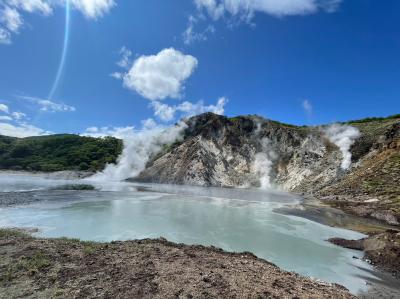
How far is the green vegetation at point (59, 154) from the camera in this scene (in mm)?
116750

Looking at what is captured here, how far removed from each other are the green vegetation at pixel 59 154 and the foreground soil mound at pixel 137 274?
10256 cm

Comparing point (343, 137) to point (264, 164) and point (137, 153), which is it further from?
point (137, 153)

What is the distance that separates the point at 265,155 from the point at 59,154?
96.2 m

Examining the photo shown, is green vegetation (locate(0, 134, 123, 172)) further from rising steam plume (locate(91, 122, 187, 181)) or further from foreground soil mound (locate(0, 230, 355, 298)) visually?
foreground soil mound (locate(0, 230, 355, 298))

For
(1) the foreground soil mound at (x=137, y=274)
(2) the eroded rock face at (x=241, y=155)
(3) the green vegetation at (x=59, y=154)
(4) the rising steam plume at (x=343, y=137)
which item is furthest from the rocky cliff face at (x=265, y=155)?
(1) the foreground soil mound at (x=137, y=274)

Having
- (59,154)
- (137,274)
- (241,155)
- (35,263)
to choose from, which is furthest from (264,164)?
(59,154)

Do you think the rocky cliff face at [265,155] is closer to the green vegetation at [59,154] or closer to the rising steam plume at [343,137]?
the rising steam plume at [343,137]

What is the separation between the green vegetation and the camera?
117m

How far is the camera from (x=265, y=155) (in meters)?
88.5

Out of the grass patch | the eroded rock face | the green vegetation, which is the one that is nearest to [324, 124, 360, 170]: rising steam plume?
the eroded rock face

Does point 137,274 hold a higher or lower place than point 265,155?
lower

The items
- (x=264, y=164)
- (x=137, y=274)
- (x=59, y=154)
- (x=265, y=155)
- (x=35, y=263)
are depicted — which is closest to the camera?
(x=137, y=274)

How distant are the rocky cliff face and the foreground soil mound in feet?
140

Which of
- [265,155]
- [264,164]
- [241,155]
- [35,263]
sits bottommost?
[35,263]
